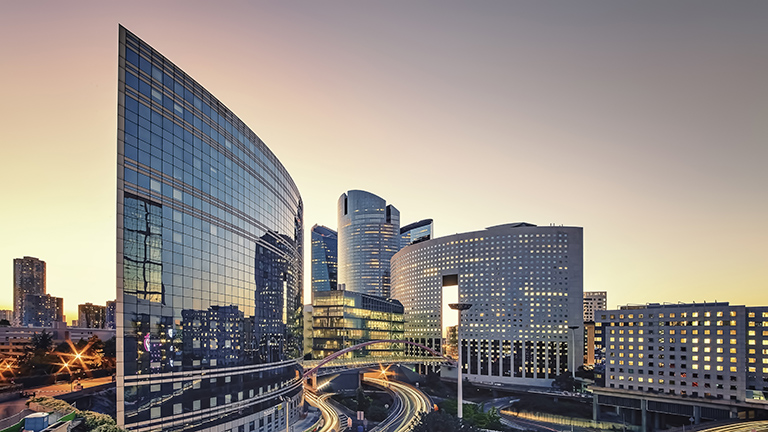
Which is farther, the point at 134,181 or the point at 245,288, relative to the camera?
the point at 245,288

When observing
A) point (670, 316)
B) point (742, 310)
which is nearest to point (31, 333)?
point (670, 316)

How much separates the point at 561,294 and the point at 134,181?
141m

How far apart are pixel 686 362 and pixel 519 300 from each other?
6093 centimetres

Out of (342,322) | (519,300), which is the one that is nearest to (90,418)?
(342,322)

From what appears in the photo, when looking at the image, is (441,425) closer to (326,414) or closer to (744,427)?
(326,414)

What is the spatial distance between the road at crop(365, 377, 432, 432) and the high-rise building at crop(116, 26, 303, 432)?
19.7 m

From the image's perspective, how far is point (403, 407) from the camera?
9106 centimetres

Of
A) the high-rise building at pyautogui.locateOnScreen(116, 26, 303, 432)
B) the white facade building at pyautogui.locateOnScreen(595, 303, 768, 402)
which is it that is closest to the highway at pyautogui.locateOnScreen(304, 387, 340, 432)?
the high-rise building at pyautogui.locateOnScreen(116, 26, 303, 432)

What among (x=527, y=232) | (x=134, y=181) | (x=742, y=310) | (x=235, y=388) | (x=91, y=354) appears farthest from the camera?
(x=527, y=232)

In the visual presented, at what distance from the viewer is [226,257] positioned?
54.3 metres

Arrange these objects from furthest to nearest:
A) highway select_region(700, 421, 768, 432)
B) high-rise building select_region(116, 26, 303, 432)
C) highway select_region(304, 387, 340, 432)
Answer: highway select_region(304, 387, 340, 432) < highway select_region(700, 421, 768, 432) < high-rise building select_region(116, 26, 303, 432)

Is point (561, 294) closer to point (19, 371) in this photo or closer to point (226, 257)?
point (226, 257)

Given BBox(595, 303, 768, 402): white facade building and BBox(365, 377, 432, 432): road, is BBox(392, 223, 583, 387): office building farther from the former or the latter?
BBox(365, 377, 432, 432): road

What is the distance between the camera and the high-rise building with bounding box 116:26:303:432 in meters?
39.4
